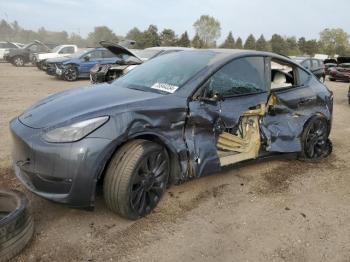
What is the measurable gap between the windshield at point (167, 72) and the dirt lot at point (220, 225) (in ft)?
3.92

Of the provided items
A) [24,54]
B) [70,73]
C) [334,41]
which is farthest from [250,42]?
[70,73]

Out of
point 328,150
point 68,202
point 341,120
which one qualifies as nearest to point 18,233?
point 68,202

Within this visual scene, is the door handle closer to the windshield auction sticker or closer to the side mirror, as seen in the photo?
the side mirror

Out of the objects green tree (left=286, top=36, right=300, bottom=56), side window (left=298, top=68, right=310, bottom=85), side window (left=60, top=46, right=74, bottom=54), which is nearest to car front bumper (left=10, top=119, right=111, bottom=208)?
side window (left=298, top=68, right=310, bottom=85)

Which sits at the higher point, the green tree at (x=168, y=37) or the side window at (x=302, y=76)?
the green tree at (x=168, y=37)

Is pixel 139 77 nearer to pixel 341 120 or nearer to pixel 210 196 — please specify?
pixel 210 196

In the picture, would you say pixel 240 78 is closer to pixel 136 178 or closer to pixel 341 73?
pixel 136 178

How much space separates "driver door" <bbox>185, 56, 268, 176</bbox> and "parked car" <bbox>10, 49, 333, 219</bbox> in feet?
0.04

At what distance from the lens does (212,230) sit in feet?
11.6

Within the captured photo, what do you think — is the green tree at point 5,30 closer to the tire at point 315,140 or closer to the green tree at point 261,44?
the green tree at point 261,44

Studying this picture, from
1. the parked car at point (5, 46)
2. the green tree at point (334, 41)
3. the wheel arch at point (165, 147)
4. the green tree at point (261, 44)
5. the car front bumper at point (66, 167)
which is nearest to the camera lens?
the car front bumper at point (66, 167)

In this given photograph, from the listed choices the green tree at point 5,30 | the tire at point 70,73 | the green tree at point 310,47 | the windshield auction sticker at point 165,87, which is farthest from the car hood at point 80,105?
the green tree at point 5,30

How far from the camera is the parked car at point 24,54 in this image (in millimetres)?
24125

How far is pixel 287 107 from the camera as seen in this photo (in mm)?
4992
